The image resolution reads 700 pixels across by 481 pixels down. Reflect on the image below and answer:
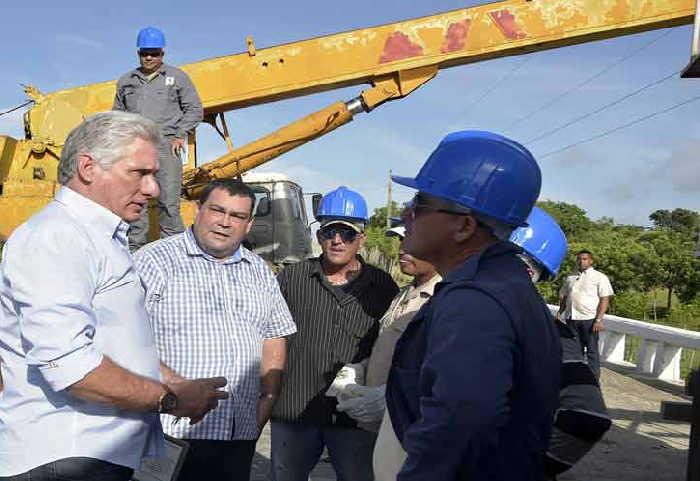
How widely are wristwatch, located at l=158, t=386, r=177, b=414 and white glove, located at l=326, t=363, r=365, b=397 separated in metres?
0.75

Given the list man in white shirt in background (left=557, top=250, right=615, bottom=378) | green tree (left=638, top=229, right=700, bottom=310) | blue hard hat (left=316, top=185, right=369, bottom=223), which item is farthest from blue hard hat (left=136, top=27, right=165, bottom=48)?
green tree (left=638, top=229, right=700, bottom=310)

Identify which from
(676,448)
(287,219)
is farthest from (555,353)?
(287,219)

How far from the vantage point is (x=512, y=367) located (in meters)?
1.68

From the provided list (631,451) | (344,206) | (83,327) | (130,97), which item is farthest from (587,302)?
(83,327)

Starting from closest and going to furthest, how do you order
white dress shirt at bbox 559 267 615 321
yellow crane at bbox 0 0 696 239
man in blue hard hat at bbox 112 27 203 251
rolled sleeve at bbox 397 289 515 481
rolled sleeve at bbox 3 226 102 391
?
1. rolled sleeve at bbox 397 289 515 481
2. rolled sleeve at bbox 3 226 102 391
3. man in blue hard hat at bbox 112 27 203 251
4. yellow crane at bbox 0 0 696 239
5. white dress shirt at bbox 559 267 615 321

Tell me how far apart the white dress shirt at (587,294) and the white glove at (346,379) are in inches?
323

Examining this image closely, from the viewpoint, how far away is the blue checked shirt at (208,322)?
9.91ft

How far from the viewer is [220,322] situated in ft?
10.2

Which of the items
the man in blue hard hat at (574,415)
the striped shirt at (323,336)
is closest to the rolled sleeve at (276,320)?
the striped shirt at (323,336)

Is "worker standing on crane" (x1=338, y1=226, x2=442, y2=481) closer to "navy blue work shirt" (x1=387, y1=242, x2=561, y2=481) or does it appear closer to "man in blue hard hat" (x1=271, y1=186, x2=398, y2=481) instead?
"navy blue work shirt" (x1=387, y1=242, x2=561, y2=481)

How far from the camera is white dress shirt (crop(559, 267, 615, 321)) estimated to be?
10719 mm

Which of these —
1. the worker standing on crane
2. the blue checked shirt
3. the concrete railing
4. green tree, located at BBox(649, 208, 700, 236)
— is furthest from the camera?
→ green tree, located at BBox(649, 208, 700, 236)

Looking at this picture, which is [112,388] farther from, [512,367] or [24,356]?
[512,367]

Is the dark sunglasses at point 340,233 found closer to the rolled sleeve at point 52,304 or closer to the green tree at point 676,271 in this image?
the rolled sleeve at point 52,304
